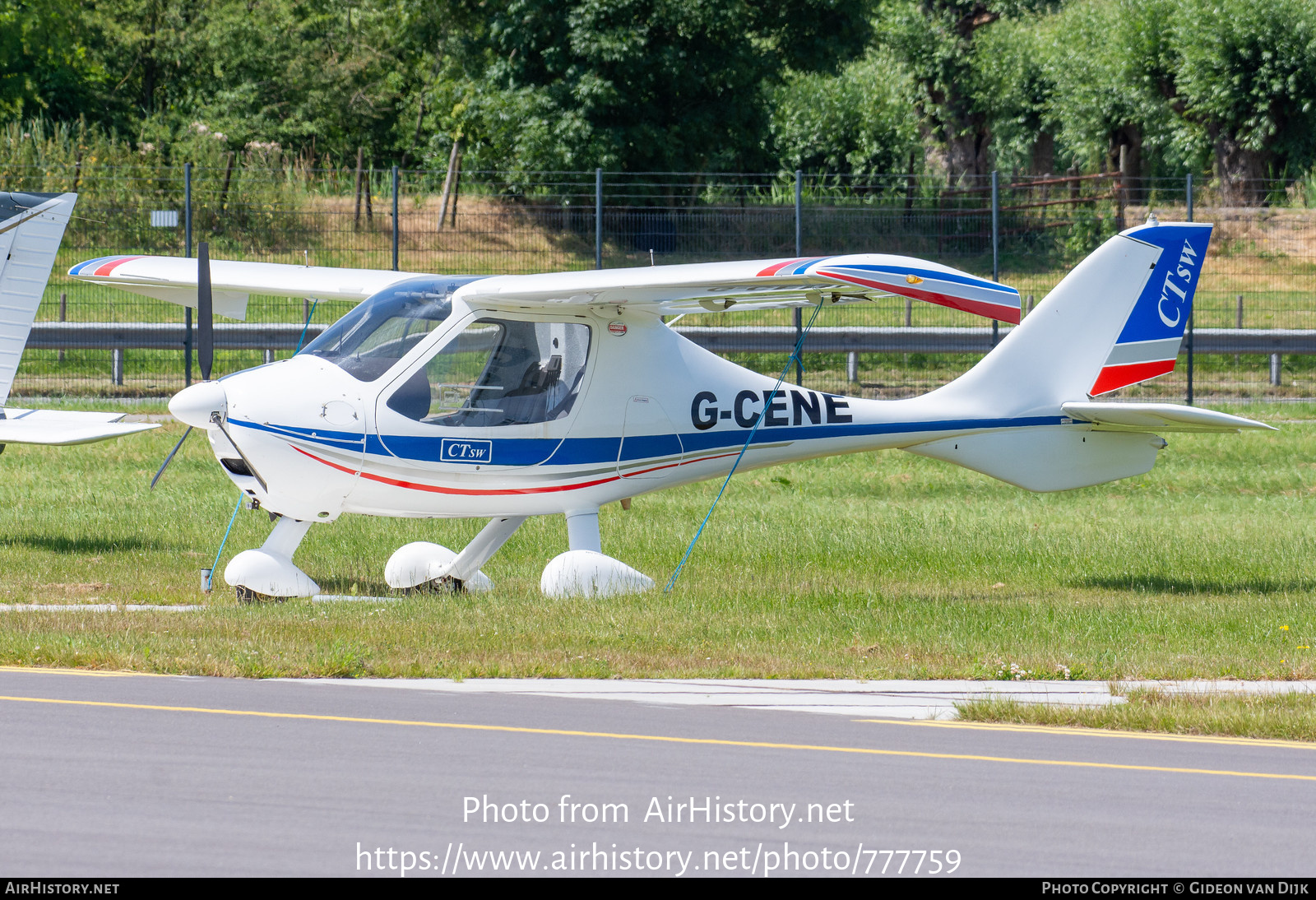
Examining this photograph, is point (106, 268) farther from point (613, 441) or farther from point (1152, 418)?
point (1152, 418)

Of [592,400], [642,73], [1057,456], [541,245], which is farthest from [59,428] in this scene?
[642,73]

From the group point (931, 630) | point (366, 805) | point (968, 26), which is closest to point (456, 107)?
point (968, 26)

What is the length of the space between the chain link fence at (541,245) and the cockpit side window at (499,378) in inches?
417

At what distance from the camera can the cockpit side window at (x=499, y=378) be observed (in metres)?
11.0

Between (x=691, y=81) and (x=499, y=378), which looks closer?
(x=499, y=378)

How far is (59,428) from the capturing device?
12844 mm

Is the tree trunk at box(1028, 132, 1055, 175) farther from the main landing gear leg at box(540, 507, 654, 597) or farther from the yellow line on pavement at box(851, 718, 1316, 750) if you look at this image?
the yellow line on pavement at box(851, 718, 1316, 750)

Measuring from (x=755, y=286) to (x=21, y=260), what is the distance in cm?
736

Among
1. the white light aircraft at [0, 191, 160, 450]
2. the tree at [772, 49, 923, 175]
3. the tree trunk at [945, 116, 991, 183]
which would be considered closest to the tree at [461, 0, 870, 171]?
the tree at [772, 49, 923, 175]

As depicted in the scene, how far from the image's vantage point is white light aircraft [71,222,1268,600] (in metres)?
10.7

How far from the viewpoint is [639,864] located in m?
5.46

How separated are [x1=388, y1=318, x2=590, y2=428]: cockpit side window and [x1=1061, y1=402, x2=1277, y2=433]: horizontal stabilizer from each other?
4.48 metres

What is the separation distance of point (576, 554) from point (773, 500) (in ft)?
22.0

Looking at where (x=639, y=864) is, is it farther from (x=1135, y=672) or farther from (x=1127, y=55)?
(x=1127, y=55)
